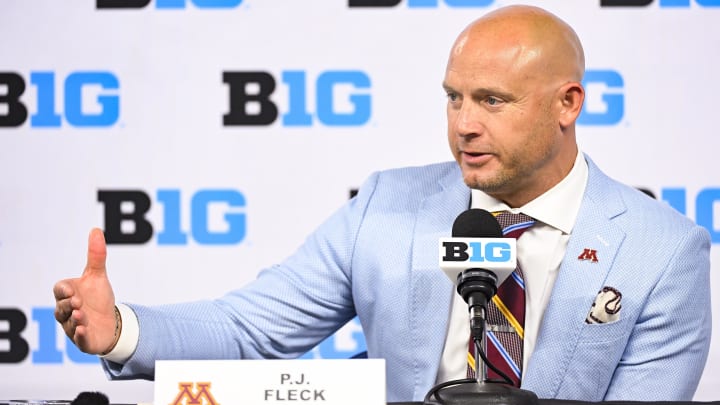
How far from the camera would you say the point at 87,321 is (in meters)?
1.98

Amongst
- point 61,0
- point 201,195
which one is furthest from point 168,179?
point 61,0

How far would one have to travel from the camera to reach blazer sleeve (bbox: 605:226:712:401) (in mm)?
2277

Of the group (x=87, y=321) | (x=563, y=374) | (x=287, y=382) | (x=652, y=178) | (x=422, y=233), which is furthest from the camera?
(x=652, y=178)

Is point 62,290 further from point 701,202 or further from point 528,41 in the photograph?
point 701,202

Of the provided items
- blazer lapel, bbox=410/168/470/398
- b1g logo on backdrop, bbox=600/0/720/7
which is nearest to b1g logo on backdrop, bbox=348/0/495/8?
b1g logo on backdrop, bbox=600/0/720/7

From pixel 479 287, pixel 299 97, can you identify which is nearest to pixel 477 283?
pixel 479 287

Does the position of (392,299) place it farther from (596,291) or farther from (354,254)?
(596,291)

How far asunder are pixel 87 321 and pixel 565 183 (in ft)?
3.90

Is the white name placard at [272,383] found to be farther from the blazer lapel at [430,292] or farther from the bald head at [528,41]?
the bald head at [528,41]

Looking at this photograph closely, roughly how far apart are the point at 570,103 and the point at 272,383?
50.4 inches

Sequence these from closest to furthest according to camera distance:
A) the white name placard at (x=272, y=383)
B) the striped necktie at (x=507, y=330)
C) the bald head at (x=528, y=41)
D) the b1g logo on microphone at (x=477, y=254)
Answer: the white name placard at (x=272, y=383), the b1g logo on microphone at (x=477, y=254), the striped necktie at (x=507, y=330), the bald head at (x=528, y=41)

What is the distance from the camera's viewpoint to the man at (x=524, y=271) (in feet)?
7.55

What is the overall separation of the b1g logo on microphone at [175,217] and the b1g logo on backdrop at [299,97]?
0.88ft

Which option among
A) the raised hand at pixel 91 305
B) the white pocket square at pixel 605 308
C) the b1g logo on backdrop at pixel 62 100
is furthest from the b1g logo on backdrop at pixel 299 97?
the raised hand at pixel 91 305
